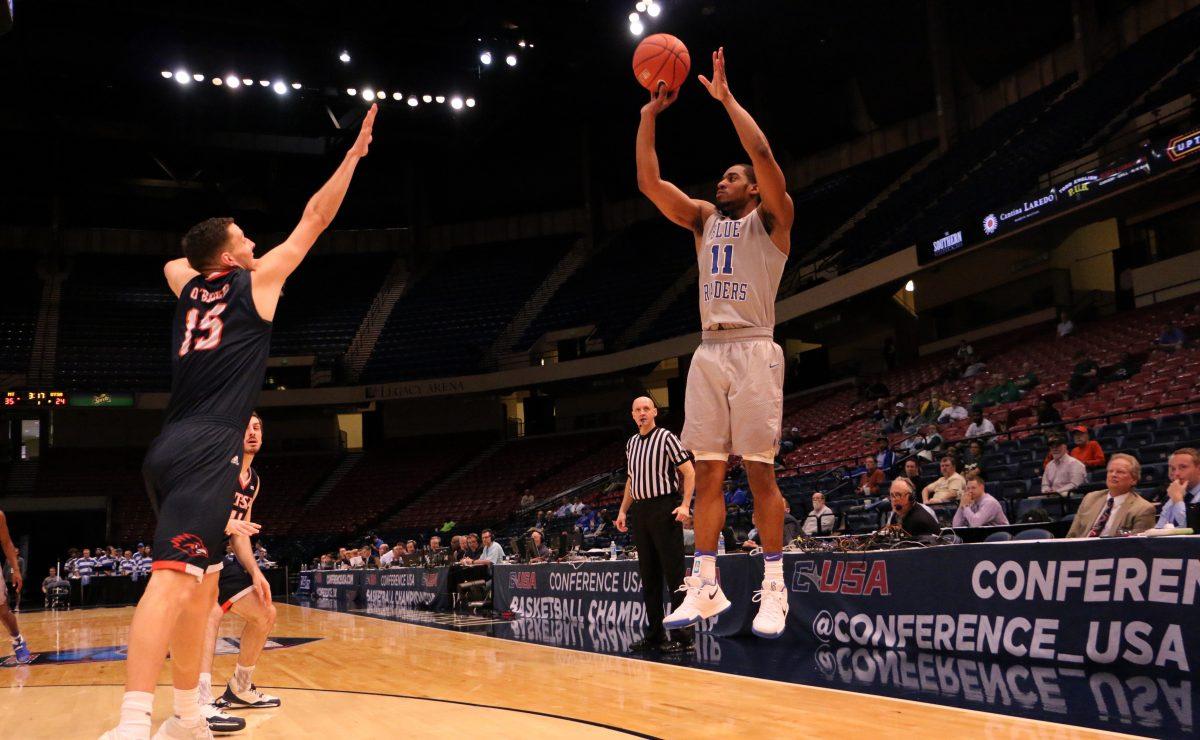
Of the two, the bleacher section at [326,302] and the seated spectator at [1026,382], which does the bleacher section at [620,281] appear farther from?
the seated spectator at [1026,382]

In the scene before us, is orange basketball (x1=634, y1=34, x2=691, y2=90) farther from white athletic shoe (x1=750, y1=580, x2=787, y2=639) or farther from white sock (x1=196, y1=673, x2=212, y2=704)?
white sock (x1=196, y1=673, x2=212, y2=704)

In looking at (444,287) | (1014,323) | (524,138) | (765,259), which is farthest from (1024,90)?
(765,259)

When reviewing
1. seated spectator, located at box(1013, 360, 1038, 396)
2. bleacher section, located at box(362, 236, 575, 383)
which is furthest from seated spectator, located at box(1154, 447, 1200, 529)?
bleacher section, located at box(362, 236, 575, 383)

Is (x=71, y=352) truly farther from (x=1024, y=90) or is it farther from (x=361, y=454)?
(x=1024, y=90)

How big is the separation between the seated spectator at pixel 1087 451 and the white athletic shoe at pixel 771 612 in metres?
7.55

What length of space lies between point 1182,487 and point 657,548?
3.78m

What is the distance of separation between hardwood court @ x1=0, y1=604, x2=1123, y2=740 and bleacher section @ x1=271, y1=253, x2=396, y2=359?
81.0ft

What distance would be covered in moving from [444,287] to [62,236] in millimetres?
13227

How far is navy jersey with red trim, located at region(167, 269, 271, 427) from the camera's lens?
129 inches

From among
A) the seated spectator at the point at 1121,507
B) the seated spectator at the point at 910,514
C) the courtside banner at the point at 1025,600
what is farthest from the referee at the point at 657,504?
the seated spectator at the point at 1121,507

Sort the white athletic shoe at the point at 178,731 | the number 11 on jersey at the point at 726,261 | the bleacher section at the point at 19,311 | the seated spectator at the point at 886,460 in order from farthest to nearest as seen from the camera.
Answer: the bleacher section at the point at 19,311, the seated spectator at the point at 886,460, the number 11 on jersey at the point at 726,261, the white athletic shoe at the point at 178,731

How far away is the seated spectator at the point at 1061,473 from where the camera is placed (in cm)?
934

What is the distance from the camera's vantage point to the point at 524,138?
108 ft

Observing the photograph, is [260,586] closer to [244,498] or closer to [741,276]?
[244,498]
